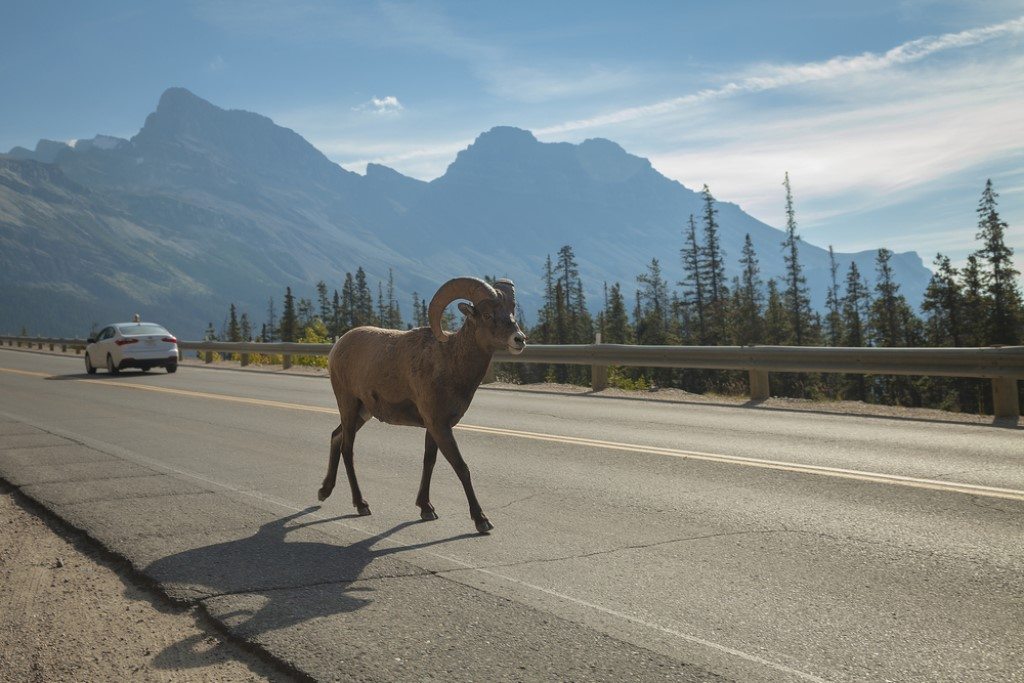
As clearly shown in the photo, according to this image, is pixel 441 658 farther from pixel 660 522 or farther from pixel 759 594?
pixel 660 522

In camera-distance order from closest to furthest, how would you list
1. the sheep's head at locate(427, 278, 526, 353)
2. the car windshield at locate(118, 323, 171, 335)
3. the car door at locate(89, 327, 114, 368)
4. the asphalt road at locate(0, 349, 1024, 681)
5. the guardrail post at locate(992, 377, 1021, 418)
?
the asphalt road at locate(0, 349, 1024, 681)
the sheep's head at locate(427, 278, 526, 353)
the guardrail post at locate(992, 377, 1021, 418)
the car door at locate(89, 327, 114, 368)
the car windshield at locate(118, 323, 171, 335)

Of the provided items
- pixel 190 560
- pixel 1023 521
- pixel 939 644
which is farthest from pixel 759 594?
pixel 190 560

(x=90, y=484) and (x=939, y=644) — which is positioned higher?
(x=90, y=484)

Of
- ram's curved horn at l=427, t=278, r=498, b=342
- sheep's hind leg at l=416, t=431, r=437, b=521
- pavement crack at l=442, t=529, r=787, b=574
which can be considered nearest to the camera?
pavement crack at l=442, t=529, r=787, b=574

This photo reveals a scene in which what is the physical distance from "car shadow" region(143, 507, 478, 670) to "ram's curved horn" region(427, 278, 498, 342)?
1429mm

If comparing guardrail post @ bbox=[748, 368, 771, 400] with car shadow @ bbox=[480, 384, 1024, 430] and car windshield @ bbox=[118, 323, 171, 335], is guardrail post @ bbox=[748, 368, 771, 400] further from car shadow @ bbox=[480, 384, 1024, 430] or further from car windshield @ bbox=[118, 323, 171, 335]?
car windshield @ bbox=[118, 323, 171, 335]

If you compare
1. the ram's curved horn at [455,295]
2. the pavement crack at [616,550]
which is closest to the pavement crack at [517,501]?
the pavement crack at [616,550]

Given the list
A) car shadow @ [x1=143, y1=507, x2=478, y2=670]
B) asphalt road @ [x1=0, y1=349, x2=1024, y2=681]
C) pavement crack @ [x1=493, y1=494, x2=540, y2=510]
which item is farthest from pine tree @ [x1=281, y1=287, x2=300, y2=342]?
car shadow @ [x1=143, y1=507, x2=478, y2=670]

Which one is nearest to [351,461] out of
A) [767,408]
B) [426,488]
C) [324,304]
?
[426,488]

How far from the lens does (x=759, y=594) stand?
14.3 feet

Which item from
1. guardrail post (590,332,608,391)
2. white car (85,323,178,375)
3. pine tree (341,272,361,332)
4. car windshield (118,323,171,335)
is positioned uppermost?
pine tree (341,272,361,332)

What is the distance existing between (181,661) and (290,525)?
2.46 m

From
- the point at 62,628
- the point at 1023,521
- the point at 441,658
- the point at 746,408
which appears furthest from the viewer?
the point at 746,408

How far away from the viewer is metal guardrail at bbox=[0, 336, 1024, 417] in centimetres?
1222
